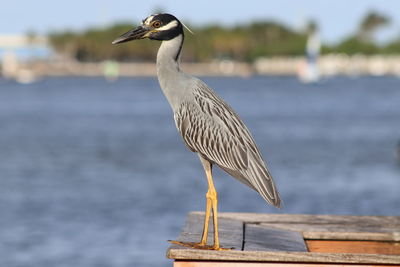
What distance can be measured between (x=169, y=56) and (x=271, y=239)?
1.77 metres

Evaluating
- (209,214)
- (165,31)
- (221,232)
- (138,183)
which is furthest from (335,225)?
(138,183)

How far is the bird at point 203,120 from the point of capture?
6969mm

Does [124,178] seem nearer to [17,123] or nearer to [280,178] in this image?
[280,178]

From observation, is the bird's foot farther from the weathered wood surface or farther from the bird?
the weathered wood surface

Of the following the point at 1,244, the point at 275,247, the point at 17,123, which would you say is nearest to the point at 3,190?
the point at 1,244

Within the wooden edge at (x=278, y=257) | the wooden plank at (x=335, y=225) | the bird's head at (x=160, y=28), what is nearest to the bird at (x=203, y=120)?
the bird's head at (x=160, y=28)

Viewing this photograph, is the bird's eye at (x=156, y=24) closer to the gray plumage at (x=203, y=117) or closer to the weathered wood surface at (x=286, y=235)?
the gray plumage at (x=203, y=117)

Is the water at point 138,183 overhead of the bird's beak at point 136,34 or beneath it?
overhead

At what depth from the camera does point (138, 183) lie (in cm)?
3167

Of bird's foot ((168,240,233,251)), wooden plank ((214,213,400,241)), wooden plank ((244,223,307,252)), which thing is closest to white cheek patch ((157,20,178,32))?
bird's foot ((168,240,233,251))

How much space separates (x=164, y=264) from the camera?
1619cm

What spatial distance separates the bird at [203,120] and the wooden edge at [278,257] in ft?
1.37

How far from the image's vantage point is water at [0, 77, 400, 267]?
19.4 metres

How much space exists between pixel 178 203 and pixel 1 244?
7331 millimetres
